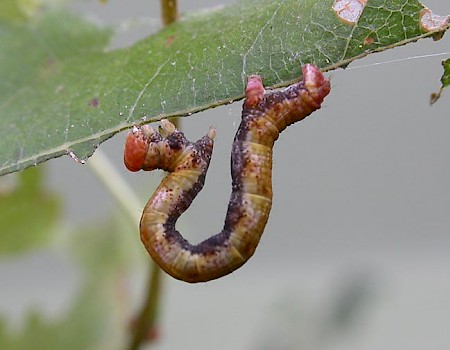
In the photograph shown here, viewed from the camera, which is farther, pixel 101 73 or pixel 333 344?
pixel 333 344

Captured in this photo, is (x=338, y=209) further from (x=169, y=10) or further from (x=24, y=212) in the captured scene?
(x=169, y=10)

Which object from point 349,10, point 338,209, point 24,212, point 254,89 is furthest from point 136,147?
point 338,209

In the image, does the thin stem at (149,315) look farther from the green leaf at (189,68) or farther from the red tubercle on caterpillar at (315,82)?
the red tubercle on caterpillar at (315,82)

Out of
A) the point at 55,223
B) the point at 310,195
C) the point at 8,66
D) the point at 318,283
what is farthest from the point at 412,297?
the point at 8,66

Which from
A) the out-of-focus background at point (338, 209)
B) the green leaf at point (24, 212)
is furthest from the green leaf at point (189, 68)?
the out-of-focus background at point (338, 209)

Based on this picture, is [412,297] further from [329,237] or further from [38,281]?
[38,281]

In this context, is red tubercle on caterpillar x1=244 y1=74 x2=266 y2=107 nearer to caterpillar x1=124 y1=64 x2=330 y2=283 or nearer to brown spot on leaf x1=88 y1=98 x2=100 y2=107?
caterpillar x1=124 y1=64 x2=330 y2=283

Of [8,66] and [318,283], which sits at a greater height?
[8,66]
